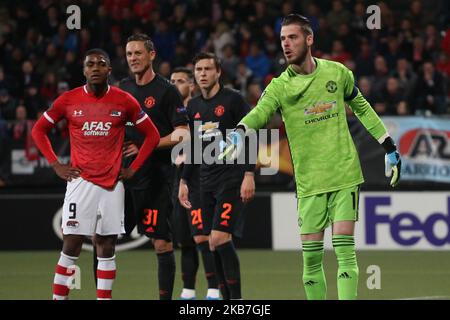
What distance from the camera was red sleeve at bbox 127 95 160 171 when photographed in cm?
812

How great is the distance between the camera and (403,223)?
548 inches

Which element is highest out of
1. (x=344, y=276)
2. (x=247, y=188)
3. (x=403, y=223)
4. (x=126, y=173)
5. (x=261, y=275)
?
(x=126, y=173)

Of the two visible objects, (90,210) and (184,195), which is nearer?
(90,210)

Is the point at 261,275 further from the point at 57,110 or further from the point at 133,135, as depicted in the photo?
the point at 57,110

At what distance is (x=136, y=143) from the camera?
8.80 metres

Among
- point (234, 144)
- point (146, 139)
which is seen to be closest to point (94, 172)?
point (146, 139)

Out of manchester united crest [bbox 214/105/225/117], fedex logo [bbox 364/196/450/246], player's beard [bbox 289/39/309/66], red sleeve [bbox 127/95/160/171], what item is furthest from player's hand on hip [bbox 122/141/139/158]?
fedex logo [bbox 364/196/450/246]

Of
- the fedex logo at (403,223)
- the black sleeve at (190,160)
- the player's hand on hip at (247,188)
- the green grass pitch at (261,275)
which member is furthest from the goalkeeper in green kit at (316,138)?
the fedex logo at (403,223)

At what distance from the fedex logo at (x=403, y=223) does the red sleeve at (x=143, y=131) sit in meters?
6.20

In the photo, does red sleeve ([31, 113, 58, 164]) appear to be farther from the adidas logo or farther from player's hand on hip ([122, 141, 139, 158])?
the adidas logo

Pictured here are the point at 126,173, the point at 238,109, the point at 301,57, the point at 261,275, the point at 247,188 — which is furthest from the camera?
the point at 261,275

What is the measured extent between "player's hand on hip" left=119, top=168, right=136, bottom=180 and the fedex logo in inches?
250

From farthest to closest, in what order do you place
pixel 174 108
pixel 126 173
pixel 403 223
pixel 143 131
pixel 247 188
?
pixel 403 223, pixel 174 108, pixel 247 188, pixel 143 131, pixel 126 173

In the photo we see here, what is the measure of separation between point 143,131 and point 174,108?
2.20ft
